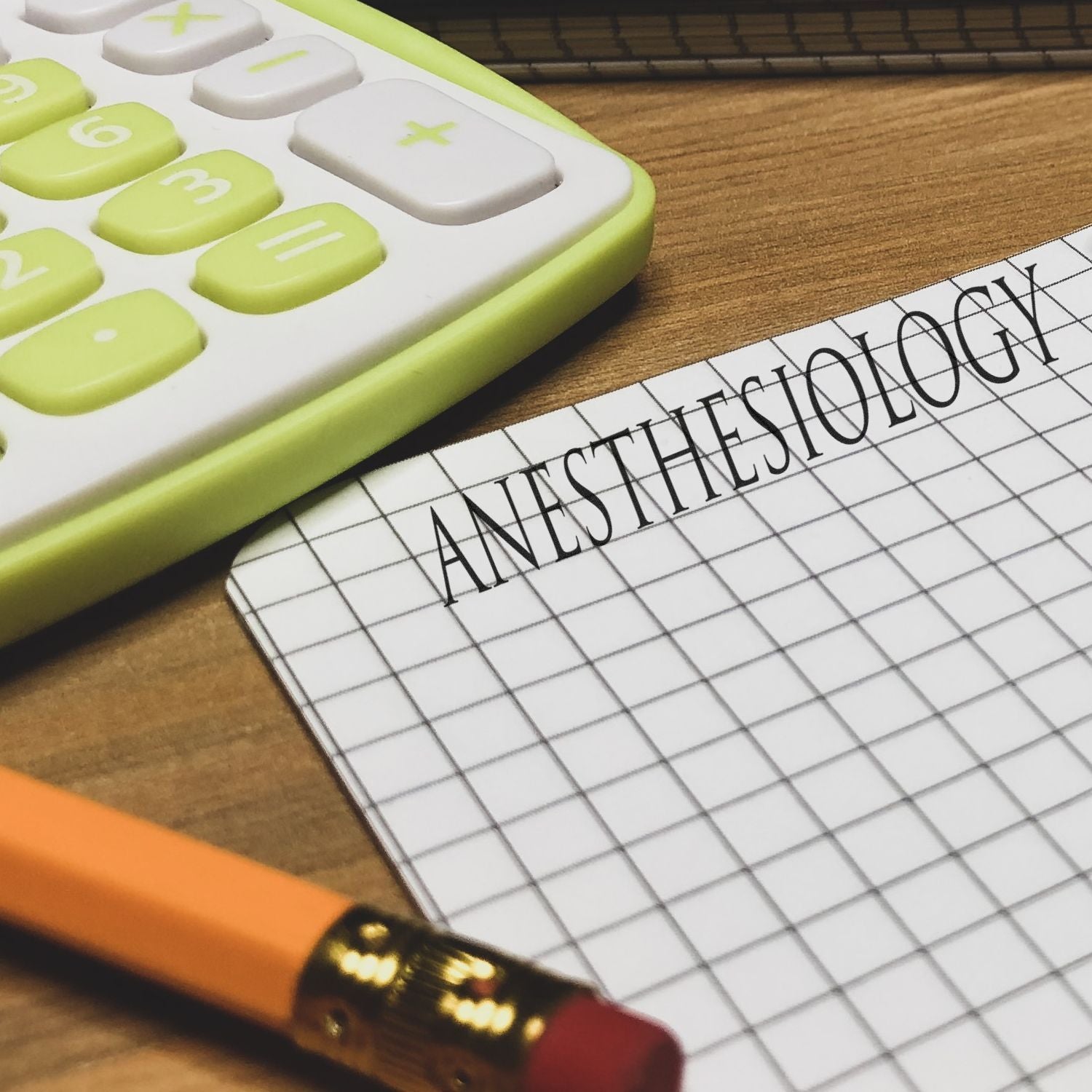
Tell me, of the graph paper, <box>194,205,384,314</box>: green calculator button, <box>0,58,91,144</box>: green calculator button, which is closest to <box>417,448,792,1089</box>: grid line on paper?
the graph paper

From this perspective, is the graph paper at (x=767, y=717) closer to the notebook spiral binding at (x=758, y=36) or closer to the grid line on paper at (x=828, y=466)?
the grid line on paper at (x=828, y=466)

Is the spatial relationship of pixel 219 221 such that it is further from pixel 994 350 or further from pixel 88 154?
pixel 994 350

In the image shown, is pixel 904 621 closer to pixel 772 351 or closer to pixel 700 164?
pixel 772 351

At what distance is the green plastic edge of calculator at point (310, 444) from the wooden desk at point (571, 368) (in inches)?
0.6

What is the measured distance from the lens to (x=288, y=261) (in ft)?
0.92

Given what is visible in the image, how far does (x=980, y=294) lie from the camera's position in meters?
0.33

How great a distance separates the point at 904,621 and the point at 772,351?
93 millimetres

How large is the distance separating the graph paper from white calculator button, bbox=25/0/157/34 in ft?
0.58

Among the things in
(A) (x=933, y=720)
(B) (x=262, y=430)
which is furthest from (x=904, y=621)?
(B) (x=262, y=430)

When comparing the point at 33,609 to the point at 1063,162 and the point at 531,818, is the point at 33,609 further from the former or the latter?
the point at 1063,162

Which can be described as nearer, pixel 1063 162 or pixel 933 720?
pixel 933 720

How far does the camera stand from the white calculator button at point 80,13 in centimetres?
36

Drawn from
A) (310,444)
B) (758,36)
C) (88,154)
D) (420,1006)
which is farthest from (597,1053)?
(758,36)

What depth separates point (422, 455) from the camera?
29cm
